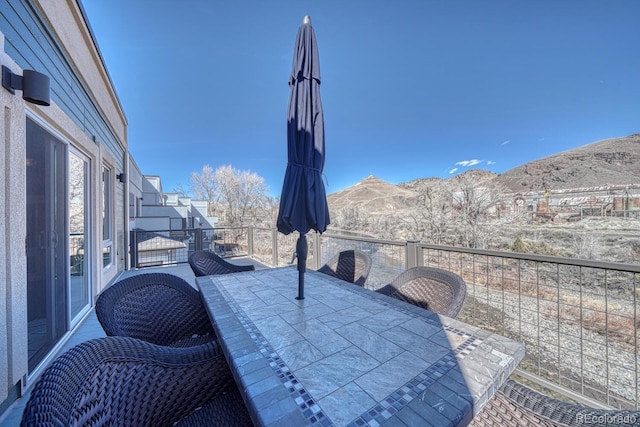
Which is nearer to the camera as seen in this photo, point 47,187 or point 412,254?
point 47,187

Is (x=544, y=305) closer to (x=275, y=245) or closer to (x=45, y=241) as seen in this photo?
(x=275, y=245)

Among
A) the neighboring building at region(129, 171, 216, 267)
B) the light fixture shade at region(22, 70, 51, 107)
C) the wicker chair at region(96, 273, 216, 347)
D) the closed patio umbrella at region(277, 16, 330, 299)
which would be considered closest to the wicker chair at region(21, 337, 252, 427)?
the wicker chair at region(96, 273, 216, 347)

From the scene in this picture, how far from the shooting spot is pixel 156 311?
175 cm

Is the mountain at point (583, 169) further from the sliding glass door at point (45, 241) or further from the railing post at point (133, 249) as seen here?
the railing post at point (133, 249)

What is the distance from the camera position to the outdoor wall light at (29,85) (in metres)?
1.56

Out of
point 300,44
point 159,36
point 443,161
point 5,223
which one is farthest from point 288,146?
point 443,161

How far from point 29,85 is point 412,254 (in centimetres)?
367

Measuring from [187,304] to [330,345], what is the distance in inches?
52.9

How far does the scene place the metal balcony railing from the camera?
2055mm

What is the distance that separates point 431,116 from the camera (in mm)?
14266

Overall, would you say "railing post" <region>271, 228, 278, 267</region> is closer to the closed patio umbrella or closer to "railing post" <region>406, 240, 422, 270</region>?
"railing post" <region>406, 240, 422, 270</region>

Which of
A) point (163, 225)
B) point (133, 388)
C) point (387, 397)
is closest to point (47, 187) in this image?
point (133, 388)

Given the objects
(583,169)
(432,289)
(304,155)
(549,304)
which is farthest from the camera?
(583,169)

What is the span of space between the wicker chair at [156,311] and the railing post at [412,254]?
88.3 inches
